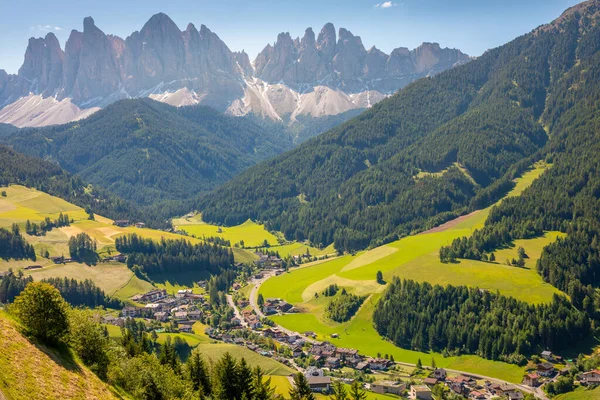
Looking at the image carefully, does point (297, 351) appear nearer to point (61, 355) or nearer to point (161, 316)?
point (161, 316)

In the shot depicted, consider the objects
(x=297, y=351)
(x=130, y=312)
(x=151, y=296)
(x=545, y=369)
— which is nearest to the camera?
(x=545, y=369)

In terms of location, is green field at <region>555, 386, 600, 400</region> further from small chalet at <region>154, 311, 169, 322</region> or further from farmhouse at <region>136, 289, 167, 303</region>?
farmhouse at <region>136, 289, 167, 303</region>

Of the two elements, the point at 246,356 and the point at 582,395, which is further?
the point at 246,356

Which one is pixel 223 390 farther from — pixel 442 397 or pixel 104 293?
pixel 104 293

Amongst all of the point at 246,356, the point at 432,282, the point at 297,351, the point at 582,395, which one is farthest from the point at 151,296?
the point at 582,395

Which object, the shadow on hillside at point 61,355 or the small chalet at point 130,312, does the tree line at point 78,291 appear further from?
the shadow on hillside at point 61,355

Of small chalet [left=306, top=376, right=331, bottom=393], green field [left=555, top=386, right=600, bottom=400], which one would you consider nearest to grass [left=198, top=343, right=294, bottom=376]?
small chalet [left=306, top=376, right=331, bottom=393]
